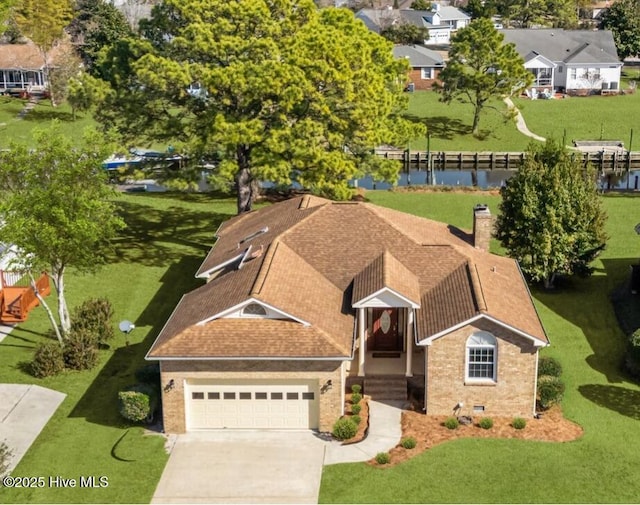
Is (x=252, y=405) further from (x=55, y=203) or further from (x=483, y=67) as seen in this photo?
(x=483, y=67)

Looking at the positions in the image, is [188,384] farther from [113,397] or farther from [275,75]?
[275,75]

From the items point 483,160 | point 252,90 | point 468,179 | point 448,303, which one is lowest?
point 468,179

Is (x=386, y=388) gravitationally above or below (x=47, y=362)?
below

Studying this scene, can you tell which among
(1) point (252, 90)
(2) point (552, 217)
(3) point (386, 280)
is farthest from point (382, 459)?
(1) point (252, 90)

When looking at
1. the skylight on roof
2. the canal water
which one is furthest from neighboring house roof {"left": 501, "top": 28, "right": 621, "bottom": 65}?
the skylight on roof

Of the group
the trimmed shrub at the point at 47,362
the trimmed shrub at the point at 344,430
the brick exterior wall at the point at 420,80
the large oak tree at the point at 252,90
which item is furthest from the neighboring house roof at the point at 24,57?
the trimmed shrub at the point at 344,430

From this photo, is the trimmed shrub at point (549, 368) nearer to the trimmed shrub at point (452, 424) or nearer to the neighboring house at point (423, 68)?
the trimmed shrub at point (452, 424)

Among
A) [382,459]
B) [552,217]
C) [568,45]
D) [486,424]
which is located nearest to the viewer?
[382,459]
